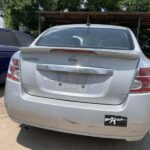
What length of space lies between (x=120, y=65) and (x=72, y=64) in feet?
1.66

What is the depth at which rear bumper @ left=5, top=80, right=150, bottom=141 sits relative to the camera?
315 centimetres

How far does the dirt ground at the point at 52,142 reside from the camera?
3773 mm

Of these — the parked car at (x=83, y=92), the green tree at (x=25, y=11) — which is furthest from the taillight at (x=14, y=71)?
the green tree at (x=25, y=11)

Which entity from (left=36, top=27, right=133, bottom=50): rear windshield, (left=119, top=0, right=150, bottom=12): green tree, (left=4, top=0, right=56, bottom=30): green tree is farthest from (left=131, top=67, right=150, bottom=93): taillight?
(left=119, top=0, right=150, bottom=12): green tree

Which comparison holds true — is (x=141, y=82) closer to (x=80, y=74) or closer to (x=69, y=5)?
(x=80, y=74)

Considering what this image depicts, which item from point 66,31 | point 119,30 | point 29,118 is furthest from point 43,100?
point 119,30

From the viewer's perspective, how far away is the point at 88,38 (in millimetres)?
4297

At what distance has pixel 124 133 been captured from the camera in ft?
10.5

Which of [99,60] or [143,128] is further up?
[99,60]

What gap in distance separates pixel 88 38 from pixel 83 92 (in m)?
1.27

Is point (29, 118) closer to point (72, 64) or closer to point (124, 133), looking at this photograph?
point (72, 64)

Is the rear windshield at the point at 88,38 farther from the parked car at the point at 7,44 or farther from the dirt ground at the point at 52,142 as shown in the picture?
the parked car at the point at 7,44

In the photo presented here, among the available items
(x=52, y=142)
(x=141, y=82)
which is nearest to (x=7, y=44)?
(x=52, y=142)

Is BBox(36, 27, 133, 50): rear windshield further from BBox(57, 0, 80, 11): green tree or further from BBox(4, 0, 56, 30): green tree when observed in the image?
BBox(57, 0, 80, 11): green tree
